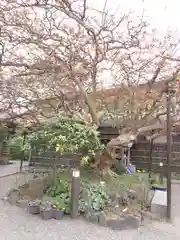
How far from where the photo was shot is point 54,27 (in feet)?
19.9

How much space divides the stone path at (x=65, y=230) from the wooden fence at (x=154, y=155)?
7.09m

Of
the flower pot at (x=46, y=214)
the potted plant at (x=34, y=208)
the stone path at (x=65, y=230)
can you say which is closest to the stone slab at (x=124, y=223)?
the stone path at (x=65, y=230)

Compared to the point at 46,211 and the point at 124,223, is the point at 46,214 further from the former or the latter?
the point at 124,223

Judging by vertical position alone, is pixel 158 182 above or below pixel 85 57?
below

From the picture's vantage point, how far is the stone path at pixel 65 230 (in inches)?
156

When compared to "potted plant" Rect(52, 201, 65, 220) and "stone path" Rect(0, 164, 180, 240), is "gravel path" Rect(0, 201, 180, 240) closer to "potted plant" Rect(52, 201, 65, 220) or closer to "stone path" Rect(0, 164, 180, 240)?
"stone path" Rect(0, 164, 180, 240)

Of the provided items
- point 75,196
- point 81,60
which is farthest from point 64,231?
point 81,60

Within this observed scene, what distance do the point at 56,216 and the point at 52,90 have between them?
16.2ft

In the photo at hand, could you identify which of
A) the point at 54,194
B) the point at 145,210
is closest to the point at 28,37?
the point at 54,194

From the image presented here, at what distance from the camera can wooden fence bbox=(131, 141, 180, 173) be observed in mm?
11672

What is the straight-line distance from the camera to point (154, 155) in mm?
12227

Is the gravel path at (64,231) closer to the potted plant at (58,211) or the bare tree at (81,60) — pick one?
the potted plant at (58,211)

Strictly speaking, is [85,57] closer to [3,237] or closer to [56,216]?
[56,216]

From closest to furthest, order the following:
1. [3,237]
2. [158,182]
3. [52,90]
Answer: [3,237], [52,90], [158,182]
